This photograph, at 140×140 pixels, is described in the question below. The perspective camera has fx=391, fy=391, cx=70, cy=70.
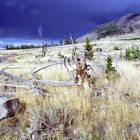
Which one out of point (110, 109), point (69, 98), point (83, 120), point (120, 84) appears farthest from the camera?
point (120, 84)

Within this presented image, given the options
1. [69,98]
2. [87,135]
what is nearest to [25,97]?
[69,98]

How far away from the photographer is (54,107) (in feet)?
22.4

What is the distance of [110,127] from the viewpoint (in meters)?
6.13

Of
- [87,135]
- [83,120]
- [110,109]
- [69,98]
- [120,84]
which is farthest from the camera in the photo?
[120,84]

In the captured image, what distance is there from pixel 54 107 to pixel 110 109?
3.37 feet

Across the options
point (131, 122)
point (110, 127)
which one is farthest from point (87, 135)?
point (131, 122)

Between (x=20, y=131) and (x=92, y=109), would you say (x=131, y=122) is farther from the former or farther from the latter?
(x=20, y=131)

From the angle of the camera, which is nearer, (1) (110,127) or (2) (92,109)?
(1) (110,127)

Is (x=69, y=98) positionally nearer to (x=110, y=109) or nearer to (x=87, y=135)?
(x=110, y=109)

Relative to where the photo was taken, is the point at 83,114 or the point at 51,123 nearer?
the point at 51,123

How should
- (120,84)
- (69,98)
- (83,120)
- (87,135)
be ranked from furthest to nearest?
(120,84), (69,98), (83,120), (87,135)

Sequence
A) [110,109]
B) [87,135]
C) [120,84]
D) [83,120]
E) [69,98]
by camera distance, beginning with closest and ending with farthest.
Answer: [87,135], [83,120], [110,109], [69,98], [120,84]

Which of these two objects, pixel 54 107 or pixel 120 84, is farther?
pixel 120 84

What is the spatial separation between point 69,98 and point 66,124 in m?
1.34
